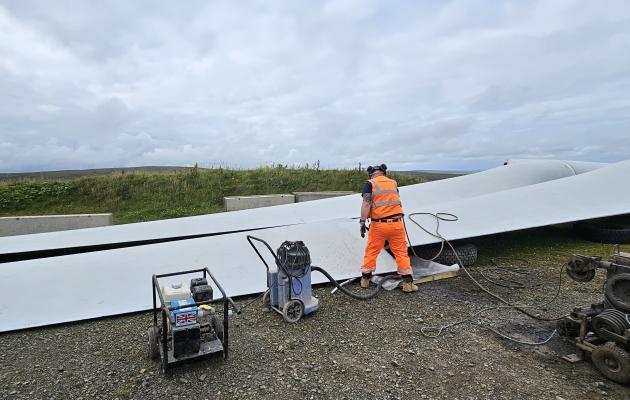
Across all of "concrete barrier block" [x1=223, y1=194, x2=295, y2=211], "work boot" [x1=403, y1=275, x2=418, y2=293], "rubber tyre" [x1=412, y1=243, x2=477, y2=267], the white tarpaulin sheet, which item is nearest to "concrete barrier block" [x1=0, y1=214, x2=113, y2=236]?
"concrete barrier block" [x1=223, y1=194, x2=295, y2=211]

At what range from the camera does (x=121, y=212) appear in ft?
34.6

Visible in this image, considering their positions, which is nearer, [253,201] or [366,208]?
[366,208]

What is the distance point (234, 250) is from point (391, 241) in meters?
1.91

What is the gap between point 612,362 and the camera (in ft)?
7.72

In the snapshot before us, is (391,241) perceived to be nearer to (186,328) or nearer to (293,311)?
(293,311)

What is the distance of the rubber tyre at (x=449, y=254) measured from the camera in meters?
4.80

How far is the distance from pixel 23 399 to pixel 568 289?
16.1ft

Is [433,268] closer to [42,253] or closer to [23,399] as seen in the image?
[23,399]

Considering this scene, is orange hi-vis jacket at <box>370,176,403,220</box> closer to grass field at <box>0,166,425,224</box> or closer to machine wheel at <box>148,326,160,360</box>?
machine wheel at <box>148,326,160,360</box>

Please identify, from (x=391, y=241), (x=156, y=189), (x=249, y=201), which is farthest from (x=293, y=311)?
(x=156, y=189)

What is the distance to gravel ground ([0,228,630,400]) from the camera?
2359 mm

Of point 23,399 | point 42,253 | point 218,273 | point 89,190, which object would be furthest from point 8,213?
point 23,399

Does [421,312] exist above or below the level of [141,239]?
below

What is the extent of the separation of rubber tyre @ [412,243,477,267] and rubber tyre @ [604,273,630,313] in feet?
7.26
